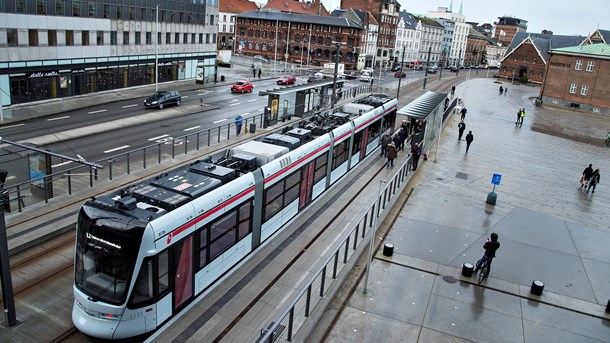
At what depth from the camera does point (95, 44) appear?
1762 inches

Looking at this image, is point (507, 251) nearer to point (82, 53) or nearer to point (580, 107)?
point (82, 53)

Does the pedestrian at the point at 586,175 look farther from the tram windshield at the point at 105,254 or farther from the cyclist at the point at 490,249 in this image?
the tram windshield at the point at 105,254

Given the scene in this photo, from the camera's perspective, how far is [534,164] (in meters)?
31.8

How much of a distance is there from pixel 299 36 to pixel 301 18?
374 centimetres

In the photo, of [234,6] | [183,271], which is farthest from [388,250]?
[234,6]

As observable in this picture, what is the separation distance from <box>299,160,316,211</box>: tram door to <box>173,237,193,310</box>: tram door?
7182 mm

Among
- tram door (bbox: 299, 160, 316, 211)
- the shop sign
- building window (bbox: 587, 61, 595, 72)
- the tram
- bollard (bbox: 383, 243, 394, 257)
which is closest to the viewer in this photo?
the tram

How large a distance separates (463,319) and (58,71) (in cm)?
3986

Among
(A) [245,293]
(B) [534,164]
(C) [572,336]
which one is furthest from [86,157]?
(B) [534,164]

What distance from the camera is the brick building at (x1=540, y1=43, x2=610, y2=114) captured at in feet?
211

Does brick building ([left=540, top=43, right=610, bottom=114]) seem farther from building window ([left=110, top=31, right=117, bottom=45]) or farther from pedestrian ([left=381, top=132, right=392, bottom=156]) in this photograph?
building window ([left=110, top=31, right=117, bottom=45])

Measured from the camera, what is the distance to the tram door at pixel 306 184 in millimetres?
17984

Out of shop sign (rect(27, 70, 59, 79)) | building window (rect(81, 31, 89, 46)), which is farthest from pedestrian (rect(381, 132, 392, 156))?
building window (rect(81, 31, 89, 46))

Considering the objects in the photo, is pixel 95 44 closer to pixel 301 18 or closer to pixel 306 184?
pixel 306 184
